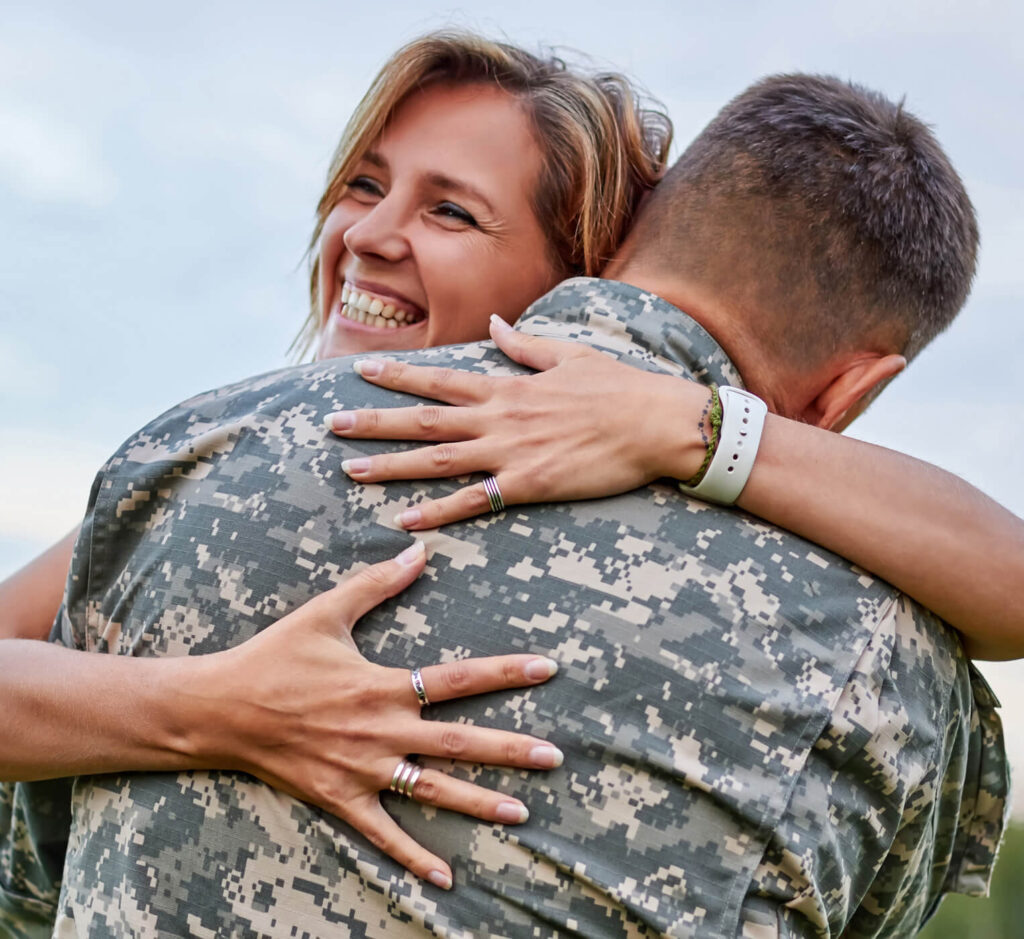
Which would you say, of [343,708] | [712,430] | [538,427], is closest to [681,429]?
[712,430]

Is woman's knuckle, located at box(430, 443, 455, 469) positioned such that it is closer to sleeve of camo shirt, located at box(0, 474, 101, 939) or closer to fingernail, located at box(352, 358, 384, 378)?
fingernail, located at box(352, 358, 384, 378)

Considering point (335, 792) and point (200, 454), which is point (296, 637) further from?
point (200, 454)

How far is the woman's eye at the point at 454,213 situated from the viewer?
9.77ft

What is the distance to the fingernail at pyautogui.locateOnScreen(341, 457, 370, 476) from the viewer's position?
186 centimetres

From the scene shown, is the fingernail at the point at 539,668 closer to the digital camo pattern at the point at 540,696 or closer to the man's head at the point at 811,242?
the digital camo pattern at the point at 540,696

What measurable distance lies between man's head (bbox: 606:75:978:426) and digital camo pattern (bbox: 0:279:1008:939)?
0.51 m

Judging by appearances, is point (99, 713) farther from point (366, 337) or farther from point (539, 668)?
point (366, 337)

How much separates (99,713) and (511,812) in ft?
2.33

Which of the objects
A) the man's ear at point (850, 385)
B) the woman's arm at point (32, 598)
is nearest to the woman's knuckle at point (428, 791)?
the man's ear at point (850, 385)

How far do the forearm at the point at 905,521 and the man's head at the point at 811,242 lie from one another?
28cm

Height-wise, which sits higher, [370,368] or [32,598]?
[370,368]

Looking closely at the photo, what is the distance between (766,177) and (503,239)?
851 mm

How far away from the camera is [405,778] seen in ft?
5.69

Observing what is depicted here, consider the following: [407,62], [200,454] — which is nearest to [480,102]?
[407,62]
